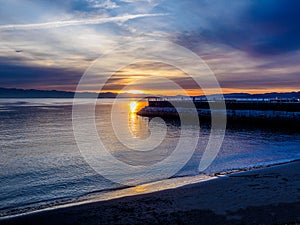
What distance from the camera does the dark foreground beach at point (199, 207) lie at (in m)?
7.54

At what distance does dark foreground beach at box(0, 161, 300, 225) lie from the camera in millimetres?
7539

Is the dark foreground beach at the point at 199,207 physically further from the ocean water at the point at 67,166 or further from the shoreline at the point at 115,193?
the ocean water at the point at 67,166

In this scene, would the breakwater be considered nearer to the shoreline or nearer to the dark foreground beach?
the shoreline

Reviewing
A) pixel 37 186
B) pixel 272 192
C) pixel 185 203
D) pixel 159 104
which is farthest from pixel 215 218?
pixel 159 104

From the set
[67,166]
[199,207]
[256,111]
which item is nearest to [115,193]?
[199,207]

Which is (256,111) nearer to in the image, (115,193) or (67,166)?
(67,166)

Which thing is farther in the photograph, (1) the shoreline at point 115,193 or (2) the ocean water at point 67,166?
(2) the ocean water at point 67,166

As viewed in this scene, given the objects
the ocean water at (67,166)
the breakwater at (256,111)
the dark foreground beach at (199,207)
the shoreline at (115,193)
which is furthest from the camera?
the breakwater at (256,111)

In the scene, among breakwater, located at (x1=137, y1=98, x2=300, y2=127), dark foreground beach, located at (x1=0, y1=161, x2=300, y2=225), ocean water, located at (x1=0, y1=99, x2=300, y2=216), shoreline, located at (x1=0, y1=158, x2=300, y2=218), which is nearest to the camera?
dark foreground beach, located at (x1=0, y1=161, x2=300, y2=225)

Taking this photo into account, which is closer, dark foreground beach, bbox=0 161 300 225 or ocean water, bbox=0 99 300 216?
dark foreground beach, bbox=0 161 300 225

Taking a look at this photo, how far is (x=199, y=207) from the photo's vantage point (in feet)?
27.9

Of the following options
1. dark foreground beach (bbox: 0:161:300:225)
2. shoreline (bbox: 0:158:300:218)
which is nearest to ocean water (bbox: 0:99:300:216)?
shoreline (bbox: 0:158:300:218)

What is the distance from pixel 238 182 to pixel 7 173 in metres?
12.9

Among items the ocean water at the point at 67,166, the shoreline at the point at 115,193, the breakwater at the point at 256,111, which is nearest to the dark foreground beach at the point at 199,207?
the shoreline at the point at 115,193
